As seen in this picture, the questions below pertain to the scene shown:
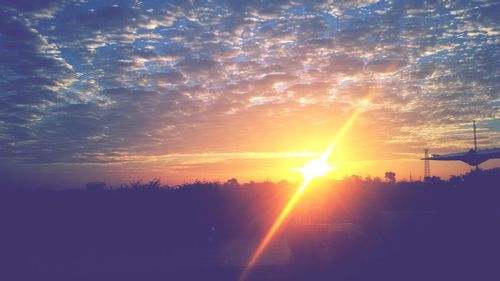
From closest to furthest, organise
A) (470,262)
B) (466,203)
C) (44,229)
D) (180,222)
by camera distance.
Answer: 1. (470,262)
2. (44,229)
3. (180,222)
4. (466,203)

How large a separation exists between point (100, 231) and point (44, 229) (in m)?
2.35

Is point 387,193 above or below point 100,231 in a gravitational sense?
above

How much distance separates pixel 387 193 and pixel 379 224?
73.6ft

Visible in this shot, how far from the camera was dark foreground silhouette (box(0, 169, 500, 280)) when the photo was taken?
11273 mm

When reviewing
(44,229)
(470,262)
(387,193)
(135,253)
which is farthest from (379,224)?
(387,193)

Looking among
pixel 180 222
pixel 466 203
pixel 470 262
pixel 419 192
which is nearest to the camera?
pixel 470 262

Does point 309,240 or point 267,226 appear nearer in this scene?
point 309,240

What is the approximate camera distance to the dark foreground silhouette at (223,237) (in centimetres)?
1127

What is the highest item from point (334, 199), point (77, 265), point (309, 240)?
point (334, 199)

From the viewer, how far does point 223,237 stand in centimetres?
1906

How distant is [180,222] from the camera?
19.4 metres

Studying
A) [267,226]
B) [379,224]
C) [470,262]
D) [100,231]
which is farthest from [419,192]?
[100,231]

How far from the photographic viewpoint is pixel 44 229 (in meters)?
17.9

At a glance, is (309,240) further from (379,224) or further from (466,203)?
(466,203)
